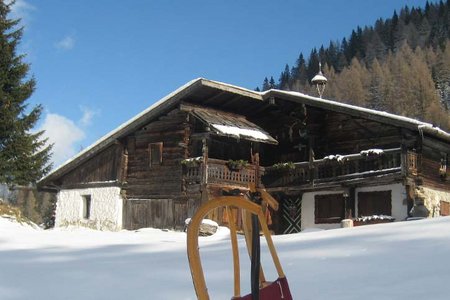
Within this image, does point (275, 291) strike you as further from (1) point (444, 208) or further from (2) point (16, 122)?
(2) point (16, 122)

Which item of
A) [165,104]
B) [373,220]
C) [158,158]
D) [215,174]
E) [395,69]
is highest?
[395,69]

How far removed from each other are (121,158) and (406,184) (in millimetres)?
14044

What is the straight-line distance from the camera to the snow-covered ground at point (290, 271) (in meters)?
5.96

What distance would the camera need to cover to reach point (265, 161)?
2712cm

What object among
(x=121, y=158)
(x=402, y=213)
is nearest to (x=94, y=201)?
(x=121, y=158)

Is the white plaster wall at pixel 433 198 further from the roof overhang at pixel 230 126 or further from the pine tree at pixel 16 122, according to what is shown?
the pine tree at pixel 16 122

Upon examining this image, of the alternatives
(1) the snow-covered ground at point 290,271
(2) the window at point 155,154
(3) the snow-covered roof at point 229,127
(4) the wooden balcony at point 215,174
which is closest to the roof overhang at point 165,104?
(3) the snow-covered roof at point 229,127

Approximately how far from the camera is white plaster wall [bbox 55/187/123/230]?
2692cm

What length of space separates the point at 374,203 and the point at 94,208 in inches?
565

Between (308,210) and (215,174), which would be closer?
(215,174)

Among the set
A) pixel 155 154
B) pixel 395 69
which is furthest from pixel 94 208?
pixel 395 69

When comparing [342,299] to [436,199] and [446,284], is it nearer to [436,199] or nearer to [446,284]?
[446,284]

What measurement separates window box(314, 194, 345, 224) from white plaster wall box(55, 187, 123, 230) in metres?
9.86

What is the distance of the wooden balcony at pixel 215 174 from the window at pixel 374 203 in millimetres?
4964
